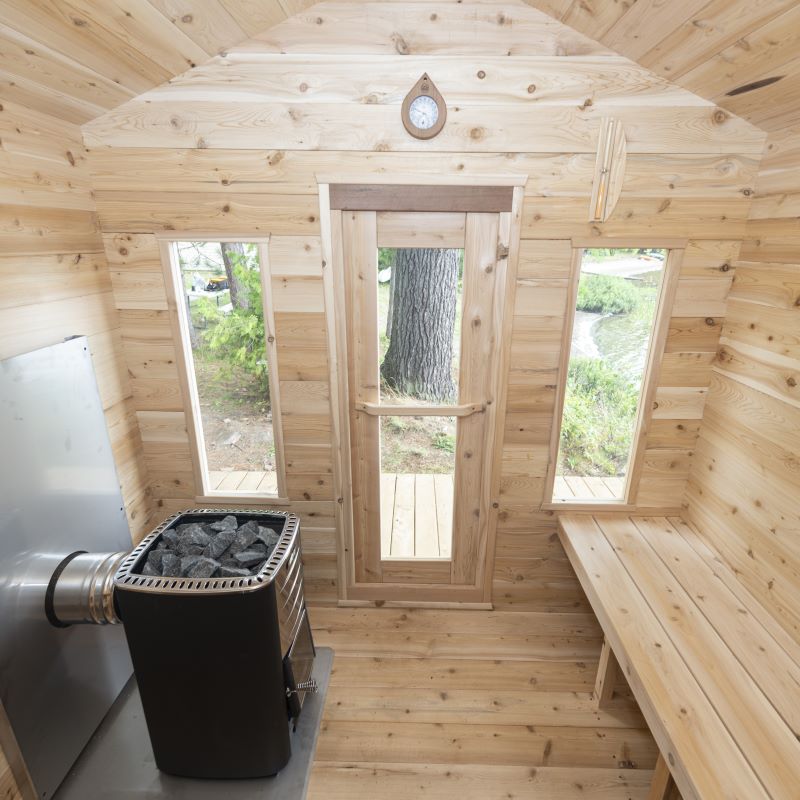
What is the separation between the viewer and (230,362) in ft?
7.25

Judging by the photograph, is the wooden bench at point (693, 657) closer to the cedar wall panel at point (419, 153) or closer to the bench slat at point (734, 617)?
the bench slat at point (734, 617)

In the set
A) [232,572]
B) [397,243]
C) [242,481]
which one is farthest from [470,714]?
[397,243]

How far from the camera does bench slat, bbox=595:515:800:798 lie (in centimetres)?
126

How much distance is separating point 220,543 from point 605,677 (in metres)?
1.63

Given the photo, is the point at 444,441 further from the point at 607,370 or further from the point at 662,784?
the point at 662,784

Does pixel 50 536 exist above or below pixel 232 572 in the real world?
above

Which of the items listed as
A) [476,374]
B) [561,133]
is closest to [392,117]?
[561,133]

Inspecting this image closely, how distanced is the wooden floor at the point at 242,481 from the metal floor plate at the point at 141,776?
98 centimetres

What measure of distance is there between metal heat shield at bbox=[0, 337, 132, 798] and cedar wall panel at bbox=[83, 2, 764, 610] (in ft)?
1.68

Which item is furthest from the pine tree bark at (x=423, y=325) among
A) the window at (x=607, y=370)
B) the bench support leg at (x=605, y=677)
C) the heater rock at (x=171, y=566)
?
the bench support leg at (x=605, y=677)

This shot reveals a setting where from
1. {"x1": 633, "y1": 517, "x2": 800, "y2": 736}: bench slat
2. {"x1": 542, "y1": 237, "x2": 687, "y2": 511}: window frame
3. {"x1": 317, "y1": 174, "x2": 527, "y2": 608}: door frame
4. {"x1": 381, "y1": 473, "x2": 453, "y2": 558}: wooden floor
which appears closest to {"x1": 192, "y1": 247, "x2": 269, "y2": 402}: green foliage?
{"x1": 317, "y1": 174, "x2": 527, "y2": 608}: door frame

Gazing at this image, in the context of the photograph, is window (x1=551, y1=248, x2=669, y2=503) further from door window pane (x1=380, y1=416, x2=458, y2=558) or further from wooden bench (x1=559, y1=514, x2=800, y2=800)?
door window pane (x1=380, y1=416, x2=458, y2=558)

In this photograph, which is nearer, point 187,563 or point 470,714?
point 187,563

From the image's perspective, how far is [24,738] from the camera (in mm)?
1463
